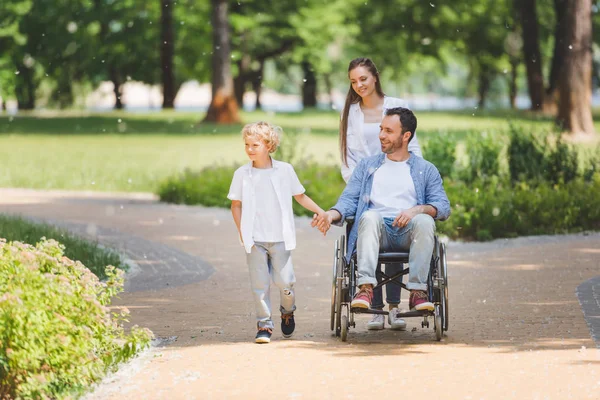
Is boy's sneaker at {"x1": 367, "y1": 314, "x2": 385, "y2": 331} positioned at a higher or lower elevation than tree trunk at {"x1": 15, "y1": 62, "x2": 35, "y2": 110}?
lower

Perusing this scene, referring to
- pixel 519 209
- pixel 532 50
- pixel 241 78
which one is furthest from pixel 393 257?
pixel 241 78

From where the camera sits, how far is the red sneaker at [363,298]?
6992 mm

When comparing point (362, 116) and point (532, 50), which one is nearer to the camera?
point (362, 116)

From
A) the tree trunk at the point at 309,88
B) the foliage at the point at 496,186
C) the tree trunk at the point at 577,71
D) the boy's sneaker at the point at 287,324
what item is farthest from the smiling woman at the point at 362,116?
the tree trunk at the point at 309,88

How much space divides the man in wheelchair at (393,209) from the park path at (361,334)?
480 millimetres

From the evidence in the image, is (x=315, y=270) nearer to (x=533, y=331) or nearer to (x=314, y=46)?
(x=533, y=331)

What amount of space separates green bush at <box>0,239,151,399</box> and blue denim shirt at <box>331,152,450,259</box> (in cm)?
175

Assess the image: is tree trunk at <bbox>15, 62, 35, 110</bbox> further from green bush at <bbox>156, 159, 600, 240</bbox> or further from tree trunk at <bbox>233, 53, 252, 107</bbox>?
green bush at <bbox>156, 159, 600, 240</bbox>

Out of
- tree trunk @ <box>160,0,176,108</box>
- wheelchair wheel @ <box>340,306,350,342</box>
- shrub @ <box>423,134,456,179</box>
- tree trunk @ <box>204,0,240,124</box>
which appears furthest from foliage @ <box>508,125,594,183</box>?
tree trunk @ <box>160,0,176,108</box>

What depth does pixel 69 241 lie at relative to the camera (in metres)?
11.2

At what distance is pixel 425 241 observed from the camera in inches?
280

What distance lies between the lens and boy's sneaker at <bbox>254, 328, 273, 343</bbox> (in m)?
7.16

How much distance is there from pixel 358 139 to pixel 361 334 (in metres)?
1.31

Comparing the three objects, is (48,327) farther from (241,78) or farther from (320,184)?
(241,78)
